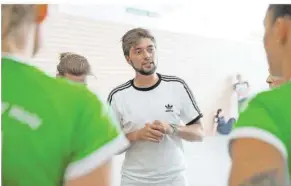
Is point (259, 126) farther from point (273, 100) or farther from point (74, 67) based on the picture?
point (74, 67)

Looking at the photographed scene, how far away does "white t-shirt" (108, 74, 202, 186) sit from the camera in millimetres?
1090

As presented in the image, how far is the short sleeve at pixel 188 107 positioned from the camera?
3.63 feet

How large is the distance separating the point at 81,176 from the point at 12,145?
178 mm

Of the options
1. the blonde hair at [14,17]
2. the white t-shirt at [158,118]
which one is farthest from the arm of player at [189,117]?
the blonde hair at [14,17]

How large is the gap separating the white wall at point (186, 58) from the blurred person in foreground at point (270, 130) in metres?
0.17

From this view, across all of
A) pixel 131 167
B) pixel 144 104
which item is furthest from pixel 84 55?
pixel 131 167

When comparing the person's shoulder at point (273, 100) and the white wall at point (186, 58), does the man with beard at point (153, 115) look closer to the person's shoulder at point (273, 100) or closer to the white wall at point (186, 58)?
the white wall at point (186, 58)

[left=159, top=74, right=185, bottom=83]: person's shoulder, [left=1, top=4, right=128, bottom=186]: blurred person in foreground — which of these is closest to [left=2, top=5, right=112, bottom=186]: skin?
[left=1, top=4, right=128, bottom=186]: blurred person in foreground

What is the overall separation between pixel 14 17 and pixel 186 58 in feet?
1.65

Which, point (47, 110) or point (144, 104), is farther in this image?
point (144, 104)

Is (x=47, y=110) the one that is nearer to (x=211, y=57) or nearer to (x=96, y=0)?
(x=96, y=0)

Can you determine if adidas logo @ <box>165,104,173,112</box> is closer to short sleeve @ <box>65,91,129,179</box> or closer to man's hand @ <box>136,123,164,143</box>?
man's hand @ <box>136,123,164,143</box>

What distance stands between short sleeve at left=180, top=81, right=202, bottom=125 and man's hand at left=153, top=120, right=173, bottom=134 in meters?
0.05

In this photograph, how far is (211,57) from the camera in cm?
113
